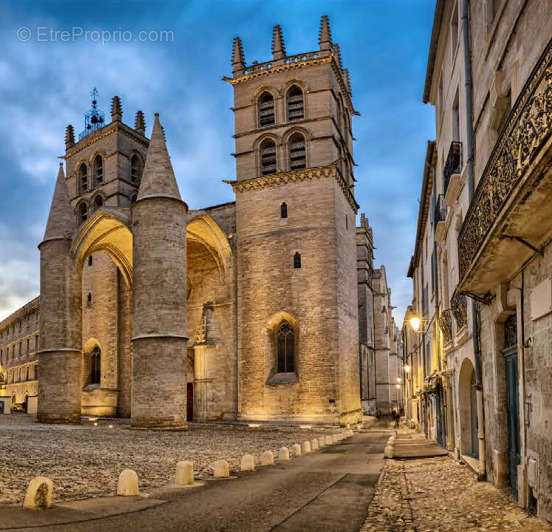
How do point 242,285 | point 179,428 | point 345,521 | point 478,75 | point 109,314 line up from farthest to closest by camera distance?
point 109,314
point 242,285
point 179,428
point 478,75
point 345,521

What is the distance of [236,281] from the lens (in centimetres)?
2841

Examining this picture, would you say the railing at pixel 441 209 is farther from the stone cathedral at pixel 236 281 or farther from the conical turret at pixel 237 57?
the conical turret at pixel 237 57

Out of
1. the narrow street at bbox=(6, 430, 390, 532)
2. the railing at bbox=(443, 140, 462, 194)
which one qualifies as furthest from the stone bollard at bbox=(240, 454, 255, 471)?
the railing at bbox=(443, 140, 462, 194)

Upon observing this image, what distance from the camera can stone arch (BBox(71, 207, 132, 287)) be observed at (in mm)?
26375

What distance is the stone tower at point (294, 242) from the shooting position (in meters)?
26.2

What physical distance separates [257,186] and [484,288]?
22.2 m

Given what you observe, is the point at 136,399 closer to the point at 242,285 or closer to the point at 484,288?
the point at 242,285

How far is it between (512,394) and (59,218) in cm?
2424

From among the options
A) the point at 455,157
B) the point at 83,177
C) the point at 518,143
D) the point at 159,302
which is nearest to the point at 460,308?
the point at 455,157

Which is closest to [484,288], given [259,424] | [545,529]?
[545,529]

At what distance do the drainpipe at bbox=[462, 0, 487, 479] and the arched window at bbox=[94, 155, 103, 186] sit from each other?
28834 millimetres

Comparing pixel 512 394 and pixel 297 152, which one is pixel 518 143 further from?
pixel 297 152

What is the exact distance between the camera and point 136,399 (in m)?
21.7

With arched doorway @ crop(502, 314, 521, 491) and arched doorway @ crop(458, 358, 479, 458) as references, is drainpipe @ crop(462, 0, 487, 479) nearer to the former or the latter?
arched doorway @ crop(502, 314, 521, 491)
